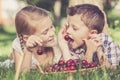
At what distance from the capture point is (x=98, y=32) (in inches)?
226

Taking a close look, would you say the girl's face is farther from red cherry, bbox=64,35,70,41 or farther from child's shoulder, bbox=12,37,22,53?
child's shoulder, bbox=12,37,22,53

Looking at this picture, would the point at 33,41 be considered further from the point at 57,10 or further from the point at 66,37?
the point at 57,10

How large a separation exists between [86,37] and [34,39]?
60 centimetres

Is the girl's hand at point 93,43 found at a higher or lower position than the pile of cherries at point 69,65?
higher

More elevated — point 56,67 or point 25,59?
point 25,59

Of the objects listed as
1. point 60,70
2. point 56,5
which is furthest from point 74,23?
point 56,5

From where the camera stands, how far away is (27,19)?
563cm

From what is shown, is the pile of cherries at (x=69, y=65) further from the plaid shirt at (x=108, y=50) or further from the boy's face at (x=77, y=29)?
the boy's face at (x=77, y=29)

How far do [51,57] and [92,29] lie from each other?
0.58 m

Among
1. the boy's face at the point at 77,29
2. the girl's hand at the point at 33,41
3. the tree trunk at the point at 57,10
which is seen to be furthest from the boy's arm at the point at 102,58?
the tree trunk at the point at 57,10

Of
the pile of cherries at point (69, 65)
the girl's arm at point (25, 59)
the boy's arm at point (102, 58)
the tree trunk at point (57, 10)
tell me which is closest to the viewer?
the pile of cherries at point (69, 65)

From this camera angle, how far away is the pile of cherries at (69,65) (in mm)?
5438

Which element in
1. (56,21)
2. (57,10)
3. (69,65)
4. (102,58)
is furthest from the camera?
(57,10)

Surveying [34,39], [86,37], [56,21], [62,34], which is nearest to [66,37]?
[62,34]
